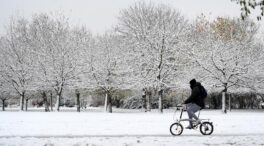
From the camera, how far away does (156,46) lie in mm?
38406

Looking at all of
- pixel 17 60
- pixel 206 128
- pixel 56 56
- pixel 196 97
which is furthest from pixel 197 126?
pixel 17 60

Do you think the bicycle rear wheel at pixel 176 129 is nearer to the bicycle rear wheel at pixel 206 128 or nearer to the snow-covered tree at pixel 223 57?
the bicycle rear wheel at pixel 206 128

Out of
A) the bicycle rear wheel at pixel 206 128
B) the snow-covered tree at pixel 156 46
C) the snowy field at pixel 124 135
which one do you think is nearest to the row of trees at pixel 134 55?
the snow-covered tree at pixel 156 46

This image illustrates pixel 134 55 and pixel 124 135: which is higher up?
pixel 134 55

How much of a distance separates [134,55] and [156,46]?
311 centimetres

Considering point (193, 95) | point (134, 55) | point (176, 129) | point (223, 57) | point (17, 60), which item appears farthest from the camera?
point (17, 60)

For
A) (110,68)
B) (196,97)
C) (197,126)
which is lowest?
(197,126)

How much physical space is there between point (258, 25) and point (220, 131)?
39.9 meters

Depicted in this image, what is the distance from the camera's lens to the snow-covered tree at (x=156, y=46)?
3797 centimetres

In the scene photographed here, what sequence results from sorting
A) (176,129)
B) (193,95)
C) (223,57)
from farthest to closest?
1. (223,57)
2. (176,129)
3. (193,95)

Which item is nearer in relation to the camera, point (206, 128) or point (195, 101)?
point (195, 101)

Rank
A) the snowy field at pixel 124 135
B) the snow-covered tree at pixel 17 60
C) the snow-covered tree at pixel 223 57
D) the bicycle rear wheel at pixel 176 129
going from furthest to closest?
the snow-covered tree at pixel 17 60, the snow-covered tree at pixel 223 57, the bicycle rear wheel at pixel 176 129, the snowy field at pixel 124 135

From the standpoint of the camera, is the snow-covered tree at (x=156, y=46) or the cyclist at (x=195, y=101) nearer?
the cyclist at (x=195, y=101)

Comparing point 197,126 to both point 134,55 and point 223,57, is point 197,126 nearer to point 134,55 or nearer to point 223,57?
point 223,57
